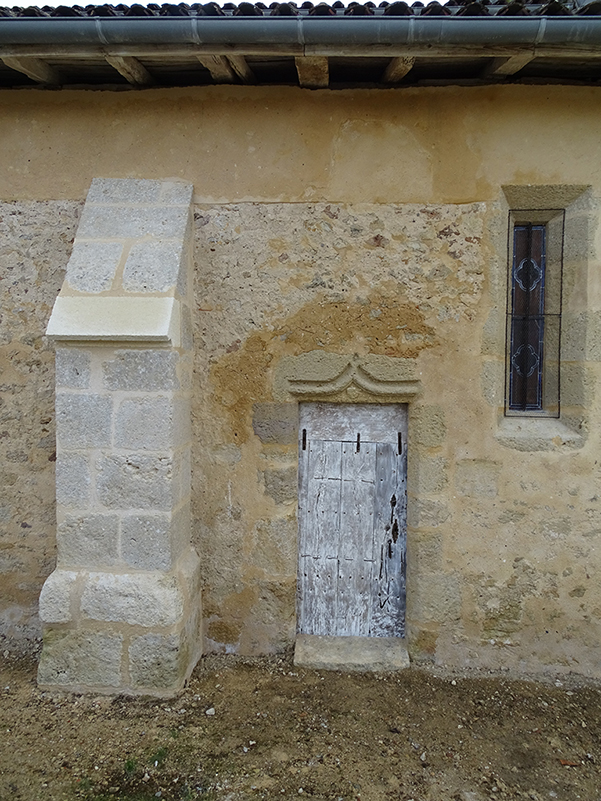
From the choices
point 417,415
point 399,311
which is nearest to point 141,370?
point 399,311

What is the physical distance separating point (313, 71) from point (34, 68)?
1.63 m

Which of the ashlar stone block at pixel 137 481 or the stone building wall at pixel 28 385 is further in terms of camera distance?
the stone building wall at pixel 28 385

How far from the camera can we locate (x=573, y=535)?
3.19 m

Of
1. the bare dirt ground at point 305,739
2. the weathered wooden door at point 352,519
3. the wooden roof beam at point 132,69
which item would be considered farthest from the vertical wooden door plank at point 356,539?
the wooden roof beam at point 132,69

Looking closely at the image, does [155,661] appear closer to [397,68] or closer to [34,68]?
[34,68]

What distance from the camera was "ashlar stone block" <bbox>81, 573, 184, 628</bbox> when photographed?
2.81 metres

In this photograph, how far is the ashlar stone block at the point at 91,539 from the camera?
287 cm

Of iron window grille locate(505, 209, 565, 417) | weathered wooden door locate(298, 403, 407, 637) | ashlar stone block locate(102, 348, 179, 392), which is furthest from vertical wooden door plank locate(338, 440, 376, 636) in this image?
ashlar stone block locate(102, 348, 179, 392)

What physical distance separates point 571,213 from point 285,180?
1.80 metres

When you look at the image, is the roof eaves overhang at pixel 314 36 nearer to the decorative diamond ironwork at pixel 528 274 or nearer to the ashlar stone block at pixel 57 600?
the decorative diamond ironwork at pixel 528 274

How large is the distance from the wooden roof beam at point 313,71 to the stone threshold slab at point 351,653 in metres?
3.50

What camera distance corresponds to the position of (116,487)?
286 centimetres

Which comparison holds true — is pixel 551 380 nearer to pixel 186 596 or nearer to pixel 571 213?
pixel 571 213

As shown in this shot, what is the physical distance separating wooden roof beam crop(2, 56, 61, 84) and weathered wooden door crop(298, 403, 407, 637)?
2557 millimetres
